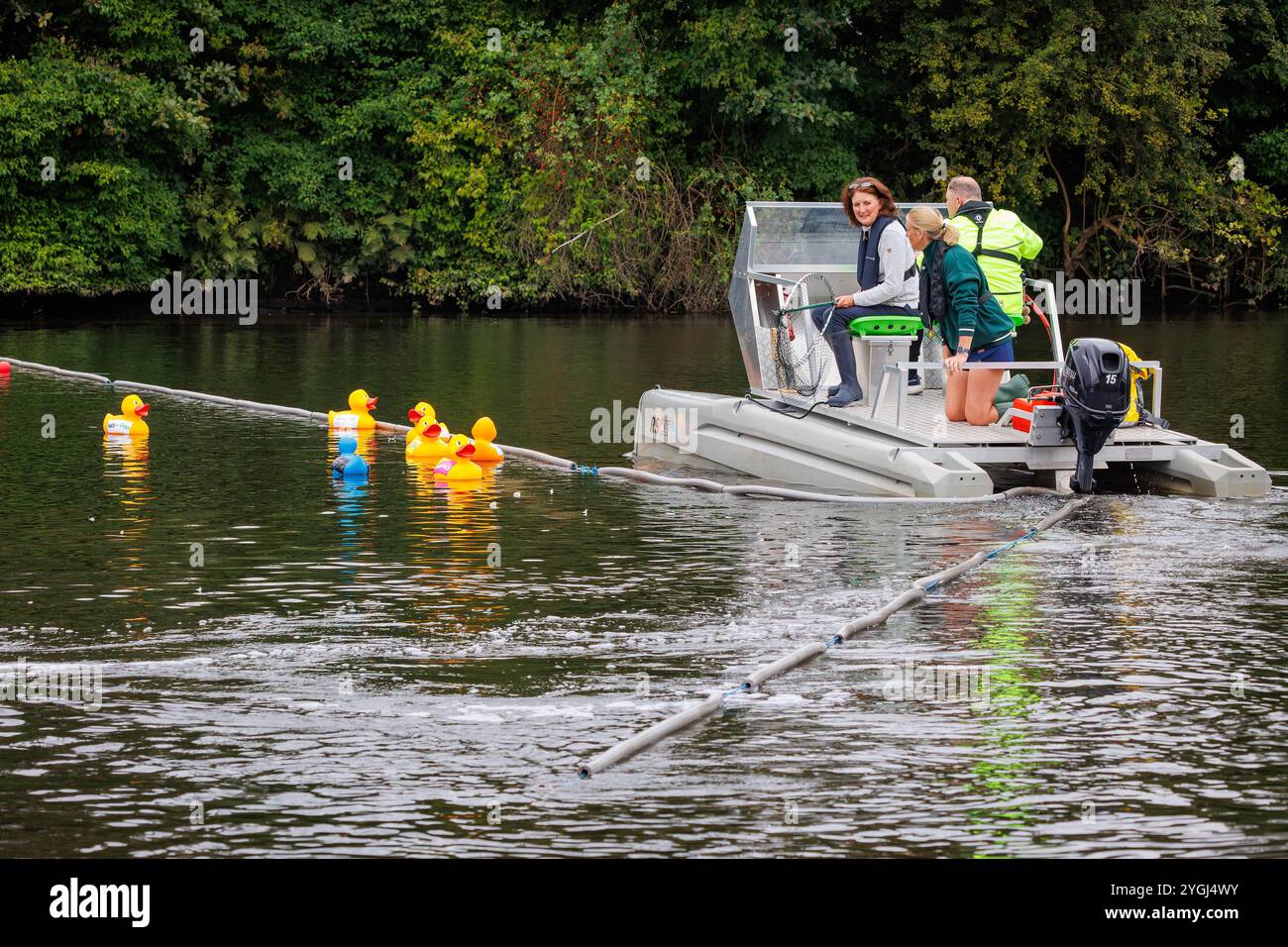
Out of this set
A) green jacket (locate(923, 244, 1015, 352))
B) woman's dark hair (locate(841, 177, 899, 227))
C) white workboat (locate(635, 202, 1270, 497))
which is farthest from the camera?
woman's dark hair (locate(841, 177, 899, 227))

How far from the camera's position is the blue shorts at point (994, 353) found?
48.4 ft

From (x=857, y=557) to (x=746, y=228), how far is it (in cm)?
560

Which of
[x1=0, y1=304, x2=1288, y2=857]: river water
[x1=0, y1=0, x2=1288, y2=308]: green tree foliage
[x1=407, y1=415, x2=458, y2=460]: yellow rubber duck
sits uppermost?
[x1=0, y1=0, x2=1288, y2=308]: green tree foliage

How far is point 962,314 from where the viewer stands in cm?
1429

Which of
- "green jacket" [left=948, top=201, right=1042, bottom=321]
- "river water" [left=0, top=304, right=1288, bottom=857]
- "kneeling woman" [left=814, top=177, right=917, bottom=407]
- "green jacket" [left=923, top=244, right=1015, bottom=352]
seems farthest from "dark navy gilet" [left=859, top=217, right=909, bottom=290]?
"river water" [left=0, top=304, right=1288, bottom=857]

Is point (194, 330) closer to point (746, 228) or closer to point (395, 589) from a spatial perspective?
point (746, 228)

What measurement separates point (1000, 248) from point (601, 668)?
729cm

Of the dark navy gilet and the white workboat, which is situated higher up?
the dark navy gilet

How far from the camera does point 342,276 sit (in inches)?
1687

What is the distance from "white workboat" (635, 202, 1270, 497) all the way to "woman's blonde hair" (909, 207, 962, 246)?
0.85 metres

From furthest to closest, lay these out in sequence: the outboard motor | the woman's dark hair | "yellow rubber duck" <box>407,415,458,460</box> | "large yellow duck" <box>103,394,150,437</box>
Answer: "large yellow duck" <box>103,394,150,437</box> < "yellow rubber duck" <box>407,415,458,460</box> < the woman's dark hair < the outboard motor

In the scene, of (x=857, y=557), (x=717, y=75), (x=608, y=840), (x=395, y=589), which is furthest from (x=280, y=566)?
(x=717, y=75)

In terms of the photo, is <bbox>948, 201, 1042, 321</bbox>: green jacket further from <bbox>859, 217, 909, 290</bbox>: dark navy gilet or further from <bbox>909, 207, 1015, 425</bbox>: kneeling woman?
<bbox>859, 217, 909, 290</bbox>: dark navy gilet

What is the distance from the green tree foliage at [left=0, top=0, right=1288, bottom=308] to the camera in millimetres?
40344
